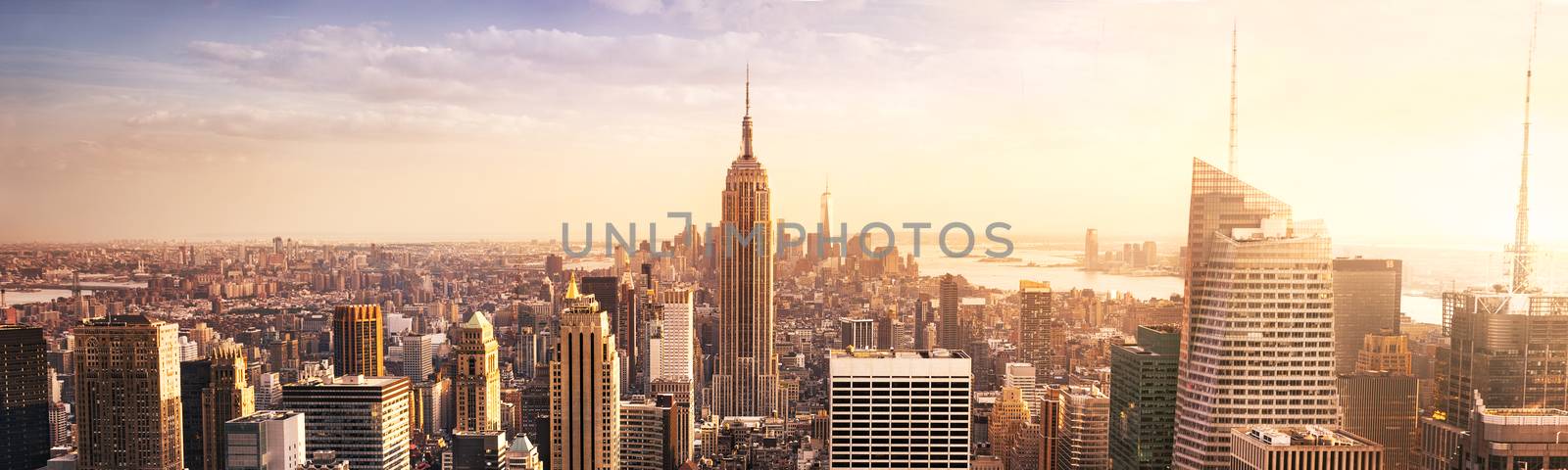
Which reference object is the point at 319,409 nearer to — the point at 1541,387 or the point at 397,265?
the point at 397,265

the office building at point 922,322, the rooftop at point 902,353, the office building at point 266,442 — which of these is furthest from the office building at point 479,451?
the office building at point 922,322

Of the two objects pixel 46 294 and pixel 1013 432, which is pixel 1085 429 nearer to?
pixel 1013 432

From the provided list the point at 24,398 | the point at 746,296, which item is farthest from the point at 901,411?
the point at 24,398

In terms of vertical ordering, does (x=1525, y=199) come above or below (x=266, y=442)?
above

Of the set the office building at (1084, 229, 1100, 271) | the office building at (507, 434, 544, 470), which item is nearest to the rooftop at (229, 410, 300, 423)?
the office building at (507, 434, 544, 470)

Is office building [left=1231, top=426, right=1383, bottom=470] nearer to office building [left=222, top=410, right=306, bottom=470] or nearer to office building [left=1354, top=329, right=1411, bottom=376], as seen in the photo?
office building [left=1354, top=329, right=1411, bottom=376]
